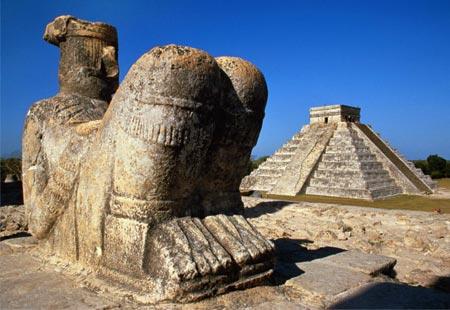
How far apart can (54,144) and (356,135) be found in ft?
64.0

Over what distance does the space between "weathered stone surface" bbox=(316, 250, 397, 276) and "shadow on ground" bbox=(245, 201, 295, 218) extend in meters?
4.75

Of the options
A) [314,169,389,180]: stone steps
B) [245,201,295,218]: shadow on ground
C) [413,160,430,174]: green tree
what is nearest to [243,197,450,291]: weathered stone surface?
[245,201,295,218]: shadow on ground

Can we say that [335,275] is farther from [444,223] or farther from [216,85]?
[444,223]

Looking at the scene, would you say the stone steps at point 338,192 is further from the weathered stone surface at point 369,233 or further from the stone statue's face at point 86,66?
the stone statue's face at point 86,66

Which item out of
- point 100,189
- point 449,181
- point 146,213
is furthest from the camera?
point 449,181

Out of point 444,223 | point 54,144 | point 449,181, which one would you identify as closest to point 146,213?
point 54,144

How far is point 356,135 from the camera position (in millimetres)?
21469

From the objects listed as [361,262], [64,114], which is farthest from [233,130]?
[64,114]

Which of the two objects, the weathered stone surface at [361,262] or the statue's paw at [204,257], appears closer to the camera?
the statue's paw at [204,257]

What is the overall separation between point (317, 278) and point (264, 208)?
6185 millimetres

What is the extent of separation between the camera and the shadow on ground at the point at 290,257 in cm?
338

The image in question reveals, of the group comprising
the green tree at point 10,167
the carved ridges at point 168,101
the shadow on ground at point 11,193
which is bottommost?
the shadow on ground at point 11,193

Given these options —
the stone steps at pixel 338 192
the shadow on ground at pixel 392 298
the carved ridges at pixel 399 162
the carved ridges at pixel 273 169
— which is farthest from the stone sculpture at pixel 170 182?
the carved ridges at pixel 399 162

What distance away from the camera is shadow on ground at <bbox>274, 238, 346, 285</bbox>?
3384 mm
